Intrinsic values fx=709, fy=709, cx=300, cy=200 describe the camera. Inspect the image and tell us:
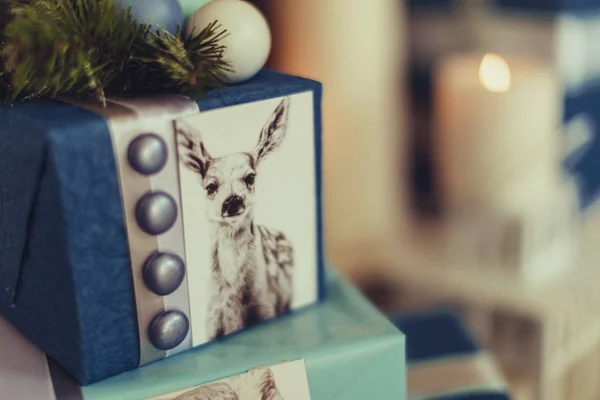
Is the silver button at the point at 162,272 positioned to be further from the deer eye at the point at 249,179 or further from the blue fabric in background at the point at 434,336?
the blue fabric in background at the point at 434,336

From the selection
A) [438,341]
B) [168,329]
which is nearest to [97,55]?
[168,329]

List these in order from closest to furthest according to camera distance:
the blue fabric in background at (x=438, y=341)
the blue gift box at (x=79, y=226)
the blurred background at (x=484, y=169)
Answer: the blue gift box at (x=79, y=226)
the blue fabric in background at (x=438, y=341)
the blurred background at (x=484, y=169)

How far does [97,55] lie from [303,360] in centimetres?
27

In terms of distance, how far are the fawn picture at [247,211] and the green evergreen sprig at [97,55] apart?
1.6 inches

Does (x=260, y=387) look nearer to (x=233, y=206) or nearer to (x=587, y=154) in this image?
(x=233, y=206)

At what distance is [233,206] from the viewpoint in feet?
1.76

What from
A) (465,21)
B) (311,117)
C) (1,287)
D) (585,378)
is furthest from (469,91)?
(1,287)

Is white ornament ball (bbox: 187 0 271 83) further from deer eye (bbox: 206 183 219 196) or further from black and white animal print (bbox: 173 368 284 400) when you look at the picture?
black and white animal print (bbox: 173 368 284 400)

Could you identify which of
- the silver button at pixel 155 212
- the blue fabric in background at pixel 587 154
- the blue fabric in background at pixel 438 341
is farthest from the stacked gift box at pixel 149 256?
the blue fabric in background at pixel 587 154

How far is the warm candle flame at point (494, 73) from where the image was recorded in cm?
118

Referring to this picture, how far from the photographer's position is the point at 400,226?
1376mm

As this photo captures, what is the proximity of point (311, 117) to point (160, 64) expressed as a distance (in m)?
0.13

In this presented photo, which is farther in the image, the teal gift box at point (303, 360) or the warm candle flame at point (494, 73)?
the warm candle flame at point (494, 73)

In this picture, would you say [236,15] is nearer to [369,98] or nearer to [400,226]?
[369,98]
